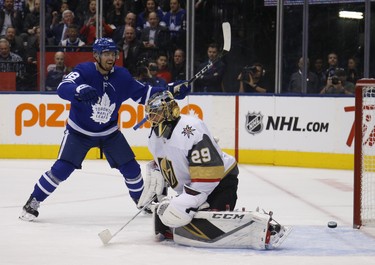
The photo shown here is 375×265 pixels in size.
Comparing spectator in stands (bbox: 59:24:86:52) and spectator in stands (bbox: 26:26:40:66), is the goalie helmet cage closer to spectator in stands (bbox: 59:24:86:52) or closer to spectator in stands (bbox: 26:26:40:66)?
spectator in stands (bbox: 59:24:86:52)

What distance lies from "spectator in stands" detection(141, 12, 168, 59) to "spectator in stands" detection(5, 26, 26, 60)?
4.35 ft

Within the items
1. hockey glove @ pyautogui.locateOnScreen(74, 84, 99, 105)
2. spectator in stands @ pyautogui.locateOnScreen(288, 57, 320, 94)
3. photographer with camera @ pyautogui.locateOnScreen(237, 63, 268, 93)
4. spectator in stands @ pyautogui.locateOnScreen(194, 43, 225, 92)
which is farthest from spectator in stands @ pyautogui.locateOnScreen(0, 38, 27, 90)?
hockey glove @ pyautogui.locateOnScreen(74, 84, 99, 105)

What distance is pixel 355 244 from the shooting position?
435cm

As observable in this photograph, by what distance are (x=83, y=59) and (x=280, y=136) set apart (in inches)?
95.4

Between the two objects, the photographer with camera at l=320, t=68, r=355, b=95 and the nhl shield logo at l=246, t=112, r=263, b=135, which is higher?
the photographer with camera at l=320, t=68, r=355, b=95

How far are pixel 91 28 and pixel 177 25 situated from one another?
97 centimetres

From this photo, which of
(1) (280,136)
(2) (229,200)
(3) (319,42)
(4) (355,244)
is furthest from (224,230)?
(3) (319,42)

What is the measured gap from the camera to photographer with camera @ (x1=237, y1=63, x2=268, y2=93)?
925 centimetres

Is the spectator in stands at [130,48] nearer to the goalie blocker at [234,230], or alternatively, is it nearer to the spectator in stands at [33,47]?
the spectator in stands at [33,47]

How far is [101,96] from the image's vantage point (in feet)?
17.2

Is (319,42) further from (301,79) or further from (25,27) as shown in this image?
(25,27)

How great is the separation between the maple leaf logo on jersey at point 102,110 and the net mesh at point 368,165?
149cm

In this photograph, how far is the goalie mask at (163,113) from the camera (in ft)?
14.0

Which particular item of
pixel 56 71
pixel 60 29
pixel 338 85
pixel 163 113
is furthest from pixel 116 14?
pixel 163 113
